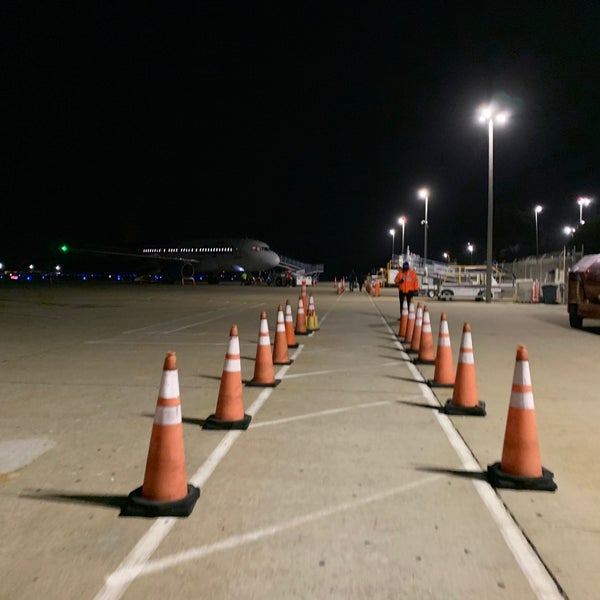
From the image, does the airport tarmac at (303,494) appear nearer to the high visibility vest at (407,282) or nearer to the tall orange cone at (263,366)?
the tall orange cone at (263,366)

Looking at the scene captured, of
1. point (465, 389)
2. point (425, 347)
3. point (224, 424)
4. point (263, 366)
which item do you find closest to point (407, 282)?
point (425, 347)

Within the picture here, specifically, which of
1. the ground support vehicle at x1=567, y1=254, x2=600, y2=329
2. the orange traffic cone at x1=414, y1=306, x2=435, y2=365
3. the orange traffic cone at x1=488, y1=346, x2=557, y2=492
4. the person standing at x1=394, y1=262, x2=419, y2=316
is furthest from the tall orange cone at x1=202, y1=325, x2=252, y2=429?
the ground support vehicle at x1=567, y1=254, x2=600, y2=329

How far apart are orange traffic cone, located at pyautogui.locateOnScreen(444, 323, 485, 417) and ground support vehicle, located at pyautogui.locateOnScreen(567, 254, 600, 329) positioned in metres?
9.69

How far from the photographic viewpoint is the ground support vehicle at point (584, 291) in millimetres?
14914

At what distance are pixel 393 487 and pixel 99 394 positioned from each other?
15.1 feet

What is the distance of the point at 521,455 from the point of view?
4.46m

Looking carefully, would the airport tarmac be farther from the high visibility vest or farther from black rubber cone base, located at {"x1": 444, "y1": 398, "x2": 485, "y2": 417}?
the high visibility vest

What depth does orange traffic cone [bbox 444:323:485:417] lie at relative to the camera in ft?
21.6

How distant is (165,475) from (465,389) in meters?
3.84

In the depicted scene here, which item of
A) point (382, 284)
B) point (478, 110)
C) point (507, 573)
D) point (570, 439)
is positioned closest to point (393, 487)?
point (507, 573)

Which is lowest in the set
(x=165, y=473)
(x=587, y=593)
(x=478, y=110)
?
(x=587, y=593)

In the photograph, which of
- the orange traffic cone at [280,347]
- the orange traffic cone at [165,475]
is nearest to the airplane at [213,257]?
the orange traffic cone at [280,347]

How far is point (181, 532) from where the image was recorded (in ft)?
11.9

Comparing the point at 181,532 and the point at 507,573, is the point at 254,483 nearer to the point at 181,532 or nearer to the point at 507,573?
the point at 181,532
